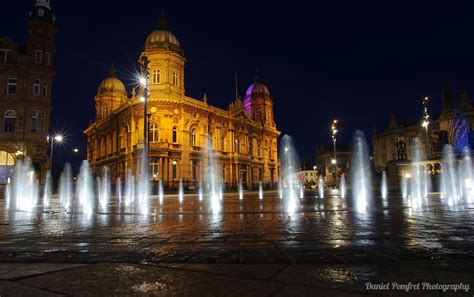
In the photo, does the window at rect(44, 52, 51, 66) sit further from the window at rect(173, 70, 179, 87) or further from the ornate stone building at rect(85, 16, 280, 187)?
the window at rect(173, 70, 179, 87)

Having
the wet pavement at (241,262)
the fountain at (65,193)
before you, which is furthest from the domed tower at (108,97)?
the wet pavement at (241,262)

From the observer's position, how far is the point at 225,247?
5.18 meters

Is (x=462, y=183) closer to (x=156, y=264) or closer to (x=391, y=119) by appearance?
(x=156, y=264)

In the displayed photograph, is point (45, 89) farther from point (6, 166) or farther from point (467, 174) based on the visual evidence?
point (467, 174)

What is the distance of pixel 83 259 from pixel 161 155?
122ft

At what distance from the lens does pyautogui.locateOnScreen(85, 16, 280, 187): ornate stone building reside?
4221cm

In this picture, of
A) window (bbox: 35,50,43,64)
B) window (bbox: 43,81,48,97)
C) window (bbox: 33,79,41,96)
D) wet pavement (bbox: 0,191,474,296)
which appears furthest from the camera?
window (bbox: 43,81,48,97)

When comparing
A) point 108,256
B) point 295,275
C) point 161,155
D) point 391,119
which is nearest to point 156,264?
point 108,256

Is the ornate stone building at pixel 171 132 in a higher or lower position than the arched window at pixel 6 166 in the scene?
higher

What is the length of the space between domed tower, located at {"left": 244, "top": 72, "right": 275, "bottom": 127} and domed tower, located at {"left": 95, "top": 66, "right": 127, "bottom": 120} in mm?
25368

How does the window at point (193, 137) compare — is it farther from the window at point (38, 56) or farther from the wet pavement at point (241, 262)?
the wet pavement at point (241, 262)

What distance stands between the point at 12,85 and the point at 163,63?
56.8 ft

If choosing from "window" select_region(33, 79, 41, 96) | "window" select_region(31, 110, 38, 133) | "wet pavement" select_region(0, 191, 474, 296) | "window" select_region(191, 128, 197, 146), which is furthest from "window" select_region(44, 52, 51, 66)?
"wet pavement" select_region(0, 191, 474, 296)

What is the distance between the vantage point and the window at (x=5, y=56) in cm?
3478
